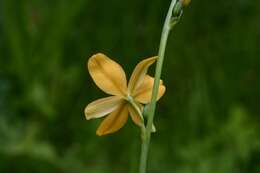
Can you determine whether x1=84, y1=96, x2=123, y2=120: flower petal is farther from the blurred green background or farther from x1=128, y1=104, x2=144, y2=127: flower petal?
the blurred green background

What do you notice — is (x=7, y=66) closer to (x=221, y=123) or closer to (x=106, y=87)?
(x=221, y=123)

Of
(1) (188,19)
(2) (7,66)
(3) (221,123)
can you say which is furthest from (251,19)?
(2) (7,66)

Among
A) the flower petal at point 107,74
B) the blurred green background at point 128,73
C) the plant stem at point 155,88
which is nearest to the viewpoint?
the plant stem at point 155,88

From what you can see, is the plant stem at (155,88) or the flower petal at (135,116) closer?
the plant stem at (155,88)

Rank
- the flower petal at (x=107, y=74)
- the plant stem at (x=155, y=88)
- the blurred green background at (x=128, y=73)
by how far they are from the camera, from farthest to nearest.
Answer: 1. the blurred green background at (x=128, y=73)
2. the flower petal at (x=107, y=74)
3. the plant stem at (x=155, y=88)

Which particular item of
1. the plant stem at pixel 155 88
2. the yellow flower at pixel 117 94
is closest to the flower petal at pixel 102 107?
the yellow flower at pixel 117 94

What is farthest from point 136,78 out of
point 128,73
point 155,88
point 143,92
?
point 128,73

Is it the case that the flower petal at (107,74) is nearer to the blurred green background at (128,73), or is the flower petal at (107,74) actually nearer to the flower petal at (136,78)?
the flower petal at (136,78)
